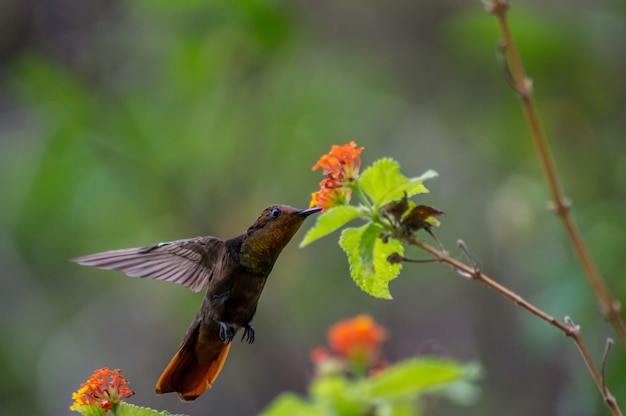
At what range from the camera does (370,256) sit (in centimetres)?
139

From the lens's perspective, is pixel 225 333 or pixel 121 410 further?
pixel 225 333

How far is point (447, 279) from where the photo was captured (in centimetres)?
583

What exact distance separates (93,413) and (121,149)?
126 inches

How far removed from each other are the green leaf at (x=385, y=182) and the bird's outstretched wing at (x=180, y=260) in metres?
0.85

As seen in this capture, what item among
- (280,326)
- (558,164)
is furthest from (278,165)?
(558,164)

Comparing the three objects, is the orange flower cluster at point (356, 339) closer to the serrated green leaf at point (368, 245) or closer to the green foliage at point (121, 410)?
the serrated green leaf at point (368, 245)

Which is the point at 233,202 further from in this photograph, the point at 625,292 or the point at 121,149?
the point at 625,292

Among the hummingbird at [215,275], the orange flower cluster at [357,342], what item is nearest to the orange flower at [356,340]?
the orange flower cluster at [357,342]

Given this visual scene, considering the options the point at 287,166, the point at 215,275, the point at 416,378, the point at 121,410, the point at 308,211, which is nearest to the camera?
the point at 416,378

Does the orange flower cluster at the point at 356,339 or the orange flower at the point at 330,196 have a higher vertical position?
the orange flower at the point at 330,196

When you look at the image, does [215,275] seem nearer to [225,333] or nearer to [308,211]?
[225,333]

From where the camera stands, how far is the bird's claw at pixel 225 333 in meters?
2.00

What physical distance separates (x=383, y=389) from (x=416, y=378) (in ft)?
0.17

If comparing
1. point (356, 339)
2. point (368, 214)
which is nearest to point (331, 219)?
point (368, 214)
